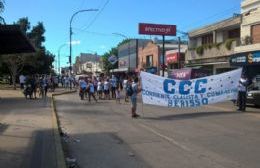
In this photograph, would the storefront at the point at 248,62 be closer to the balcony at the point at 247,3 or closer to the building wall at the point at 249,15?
the building wall at the point at 249,15

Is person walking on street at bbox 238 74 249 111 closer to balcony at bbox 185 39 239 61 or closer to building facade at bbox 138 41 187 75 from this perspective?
balcony at bbox 185 39 239 61

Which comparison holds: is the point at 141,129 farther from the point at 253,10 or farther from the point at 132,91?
the point at 253,10

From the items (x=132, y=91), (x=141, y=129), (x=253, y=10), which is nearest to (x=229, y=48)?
(x=253, y=10)

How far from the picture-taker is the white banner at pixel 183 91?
69.3 ft

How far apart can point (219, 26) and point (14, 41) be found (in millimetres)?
26059

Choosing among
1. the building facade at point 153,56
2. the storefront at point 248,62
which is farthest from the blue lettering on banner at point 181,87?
the building facade at point 153,56

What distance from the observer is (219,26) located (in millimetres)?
49375

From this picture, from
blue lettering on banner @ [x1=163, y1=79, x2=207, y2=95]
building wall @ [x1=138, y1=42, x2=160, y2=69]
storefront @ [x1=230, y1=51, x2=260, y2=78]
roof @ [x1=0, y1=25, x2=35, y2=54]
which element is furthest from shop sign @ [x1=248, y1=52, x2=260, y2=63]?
building wall @ [x1=138, y1=42, x2=160, y2=69]

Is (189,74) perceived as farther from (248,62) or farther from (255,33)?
(255,33)

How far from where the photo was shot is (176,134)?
14484 millimetres

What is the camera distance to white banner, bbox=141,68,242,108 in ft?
69.3

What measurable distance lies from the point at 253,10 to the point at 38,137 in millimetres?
32298

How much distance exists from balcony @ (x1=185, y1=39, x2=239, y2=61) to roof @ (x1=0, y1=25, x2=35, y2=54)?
20503 millimetres

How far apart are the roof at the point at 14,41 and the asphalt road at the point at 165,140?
593cm
